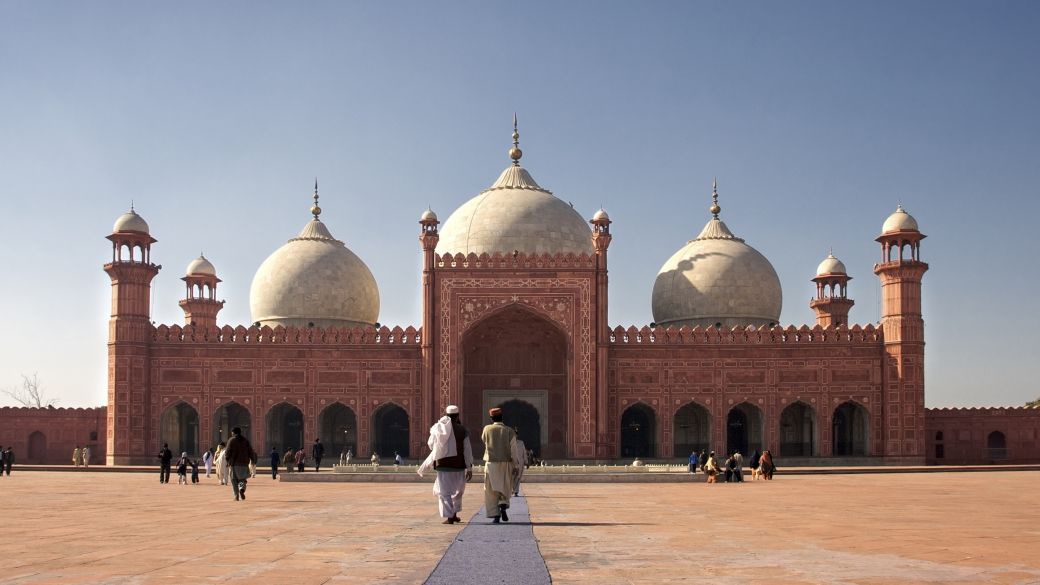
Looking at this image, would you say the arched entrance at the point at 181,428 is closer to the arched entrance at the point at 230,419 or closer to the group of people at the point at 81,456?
the arched entrance at the point at 230,419

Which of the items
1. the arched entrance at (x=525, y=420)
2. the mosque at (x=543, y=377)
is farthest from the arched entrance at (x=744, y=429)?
the arched entrance at (x=525, y=420)

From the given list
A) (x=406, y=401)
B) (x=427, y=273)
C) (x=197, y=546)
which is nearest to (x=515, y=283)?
(x=427, y=273)

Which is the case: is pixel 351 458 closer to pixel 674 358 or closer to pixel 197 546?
pixel 674 358

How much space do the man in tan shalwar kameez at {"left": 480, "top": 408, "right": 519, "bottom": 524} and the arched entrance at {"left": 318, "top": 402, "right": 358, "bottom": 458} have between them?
21.5m

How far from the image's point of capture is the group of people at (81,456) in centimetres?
2825

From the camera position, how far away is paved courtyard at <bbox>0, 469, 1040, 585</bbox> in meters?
5.66

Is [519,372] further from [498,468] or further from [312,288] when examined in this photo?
[498,468]

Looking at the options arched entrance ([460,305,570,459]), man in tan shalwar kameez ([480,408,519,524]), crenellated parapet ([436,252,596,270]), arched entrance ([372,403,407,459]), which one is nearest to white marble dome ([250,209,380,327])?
arched entrance ([372,403,407,459])

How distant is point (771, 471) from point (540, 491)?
7837 millimetres

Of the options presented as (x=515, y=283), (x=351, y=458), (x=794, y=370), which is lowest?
(x=351, y=458)

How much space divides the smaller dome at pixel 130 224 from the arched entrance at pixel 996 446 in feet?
78.1

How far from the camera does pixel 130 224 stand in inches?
1189

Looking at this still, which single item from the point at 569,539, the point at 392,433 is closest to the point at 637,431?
the point at 392,433

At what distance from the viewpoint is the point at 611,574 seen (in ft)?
18.6
